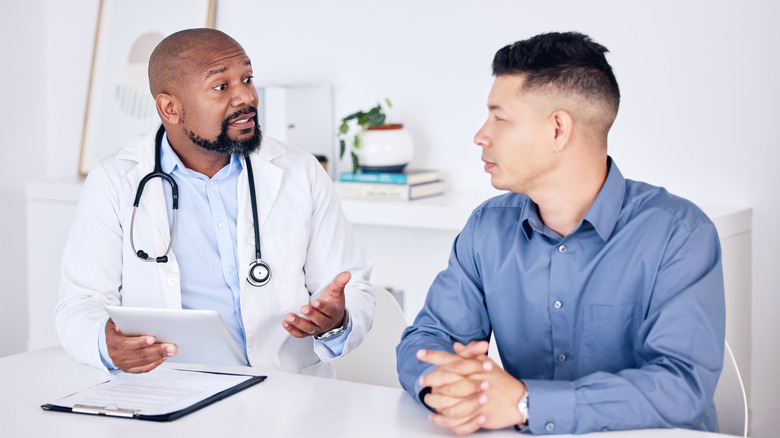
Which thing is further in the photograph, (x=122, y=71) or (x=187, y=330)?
(x=122, y=71)

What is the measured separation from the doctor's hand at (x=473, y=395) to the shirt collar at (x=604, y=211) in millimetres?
338

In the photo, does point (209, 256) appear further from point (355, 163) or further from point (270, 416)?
point (355, 163)

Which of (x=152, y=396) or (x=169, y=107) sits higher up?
(x=169, y=107)

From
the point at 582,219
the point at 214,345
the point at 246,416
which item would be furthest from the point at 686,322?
the point at 214,345

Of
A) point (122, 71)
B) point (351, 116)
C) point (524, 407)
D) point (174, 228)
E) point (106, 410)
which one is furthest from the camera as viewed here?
point (122, 71)

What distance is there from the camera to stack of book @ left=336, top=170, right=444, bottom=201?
2.94m

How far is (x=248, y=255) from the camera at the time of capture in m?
1.94

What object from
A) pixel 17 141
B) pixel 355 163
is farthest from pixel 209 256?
pixel 17 141

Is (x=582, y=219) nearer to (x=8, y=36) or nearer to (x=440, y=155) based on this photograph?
(x=440, y=155)

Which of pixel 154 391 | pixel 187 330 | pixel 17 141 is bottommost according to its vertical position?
pixel 154 391

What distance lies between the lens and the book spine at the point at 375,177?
9.66 ft

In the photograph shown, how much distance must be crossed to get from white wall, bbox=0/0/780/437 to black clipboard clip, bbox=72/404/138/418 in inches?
75.8

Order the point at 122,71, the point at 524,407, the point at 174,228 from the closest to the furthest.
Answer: the point at 524,407, the point at 174,228, the point at 122,71

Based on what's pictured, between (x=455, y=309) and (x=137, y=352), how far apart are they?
2.02ft
